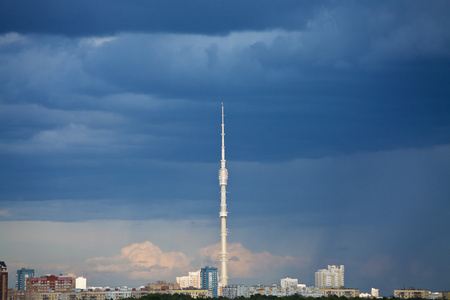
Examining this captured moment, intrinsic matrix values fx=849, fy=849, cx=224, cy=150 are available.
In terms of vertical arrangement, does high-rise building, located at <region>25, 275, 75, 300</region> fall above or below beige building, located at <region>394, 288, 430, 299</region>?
above

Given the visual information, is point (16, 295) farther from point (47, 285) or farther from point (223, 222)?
point (223, 222)

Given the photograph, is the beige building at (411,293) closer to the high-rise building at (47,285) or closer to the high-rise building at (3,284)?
the high-rise building at (47,285)

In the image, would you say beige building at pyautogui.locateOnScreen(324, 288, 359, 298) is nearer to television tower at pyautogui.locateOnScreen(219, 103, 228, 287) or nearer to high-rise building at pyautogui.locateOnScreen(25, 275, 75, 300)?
television tower at pyautogui.locateOnScreen(219, 103, 228, 287)

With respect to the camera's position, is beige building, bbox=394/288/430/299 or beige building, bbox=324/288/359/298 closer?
beige building, bbox=394/288/430/299

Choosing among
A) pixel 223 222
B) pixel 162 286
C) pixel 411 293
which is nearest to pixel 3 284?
pixel 162 286

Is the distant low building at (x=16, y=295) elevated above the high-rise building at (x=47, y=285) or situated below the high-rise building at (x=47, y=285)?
below

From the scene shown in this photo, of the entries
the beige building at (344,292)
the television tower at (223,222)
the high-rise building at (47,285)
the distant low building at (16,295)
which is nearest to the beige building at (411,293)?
the beige building at (344,292)

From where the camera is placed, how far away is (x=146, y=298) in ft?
439

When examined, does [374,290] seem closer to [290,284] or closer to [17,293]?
[290,284]

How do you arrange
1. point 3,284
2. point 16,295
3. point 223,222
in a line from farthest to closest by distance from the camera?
point 16,295 < point 3,284 < point 223,222

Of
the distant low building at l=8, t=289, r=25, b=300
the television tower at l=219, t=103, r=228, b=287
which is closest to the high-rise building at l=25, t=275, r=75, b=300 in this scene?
the distant low building at l=8, t=289, r=25, b=300

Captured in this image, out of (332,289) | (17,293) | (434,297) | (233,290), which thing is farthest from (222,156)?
(17,293)

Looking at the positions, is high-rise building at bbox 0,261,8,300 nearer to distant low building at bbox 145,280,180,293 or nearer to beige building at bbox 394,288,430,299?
distant low building at bbox 145,280,180,293

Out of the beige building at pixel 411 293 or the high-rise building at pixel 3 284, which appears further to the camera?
the high-rise building at pixel 3 284
